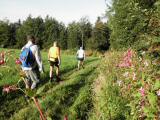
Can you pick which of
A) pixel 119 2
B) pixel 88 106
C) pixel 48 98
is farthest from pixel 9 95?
pixel 119 2

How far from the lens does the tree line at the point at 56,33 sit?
83.4m

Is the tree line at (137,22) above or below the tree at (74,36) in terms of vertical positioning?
above

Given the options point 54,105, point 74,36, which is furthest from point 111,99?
point 74,36

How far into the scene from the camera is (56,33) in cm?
9025

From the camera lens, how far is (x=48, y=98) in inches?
447

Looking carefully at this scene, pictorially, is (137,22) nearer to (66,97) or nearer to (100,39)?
(66,97)

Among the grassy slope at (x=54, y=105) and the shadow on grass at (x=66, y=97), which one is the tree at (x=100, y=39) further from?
the grassy slope at (x=54, y=105)

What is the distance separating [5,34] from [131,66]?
79.5 metres

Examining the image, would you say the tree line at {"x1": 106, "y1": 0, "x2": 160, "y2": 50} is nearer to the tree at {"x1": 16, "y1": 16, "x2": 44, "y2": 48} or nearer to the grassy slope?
the grassy slope

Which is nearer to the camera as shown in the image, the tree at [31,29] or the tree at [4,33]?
the tree at [4,33]

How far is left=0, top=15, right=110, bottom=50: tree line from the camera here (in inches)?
3282

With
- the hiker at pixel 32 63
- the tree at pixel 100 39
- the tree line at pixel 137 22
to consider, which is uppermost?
the tree line at pixel 137 22

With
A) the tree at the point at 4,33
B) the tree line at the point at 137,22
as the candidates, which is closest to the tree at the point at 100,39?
the tree at the point at 4,33

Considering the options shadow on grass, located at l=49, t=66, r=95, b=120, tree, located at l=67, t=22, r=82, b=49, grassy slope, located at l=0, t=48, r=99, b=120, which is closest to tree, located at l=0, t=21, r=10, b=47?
tree, located at l=67, t=22, r=82, b=49
